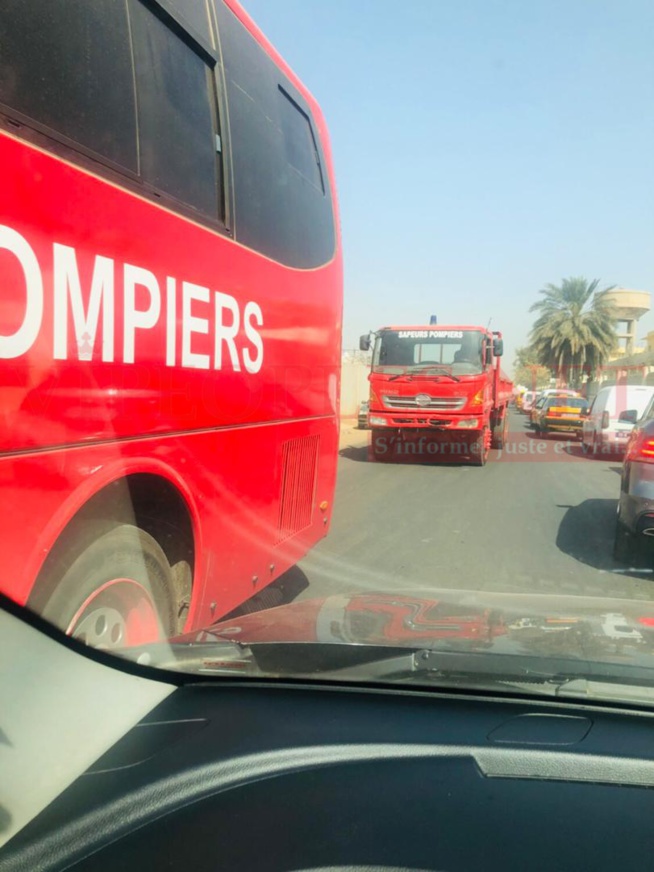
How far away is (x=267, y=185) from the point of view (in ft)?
15.6

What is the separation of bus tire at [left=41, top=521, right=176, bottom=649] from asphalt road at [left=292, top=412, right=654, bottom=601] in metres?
2.63

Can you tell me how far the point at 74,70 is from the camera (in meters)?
2.90

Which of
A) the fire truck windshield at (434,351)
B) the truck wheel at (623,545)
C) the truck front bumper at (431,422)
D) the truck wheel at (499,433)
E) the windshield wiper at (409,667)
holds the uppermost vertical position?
the fire truck windshield at (434,351)

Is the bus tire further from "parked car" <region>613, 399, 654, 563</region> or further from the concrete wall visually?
the concrete wall

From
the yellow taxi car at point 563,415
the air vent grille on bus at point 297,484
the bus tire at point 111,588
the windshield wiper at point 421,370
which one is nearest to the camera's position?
the bus tire at point 111,588

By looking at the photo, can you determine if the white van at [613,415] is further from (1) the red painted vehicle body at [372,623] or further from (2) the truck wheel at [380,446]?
(1) the red painted vehicle body at [372,623]

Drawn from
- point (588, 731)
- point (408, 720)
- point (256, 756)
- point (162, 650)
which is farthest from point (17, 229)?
point (588, 731)

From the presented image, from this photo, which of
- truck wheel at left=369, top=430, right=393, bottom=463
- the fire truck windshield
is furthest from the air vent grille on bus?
truck wheel at left=369, top=430, right=393, bottom=463

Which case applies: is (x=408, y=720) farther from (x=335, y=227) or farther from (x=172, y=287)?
(x=335, y=227)

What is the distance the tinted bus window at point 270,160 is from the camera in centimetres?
433

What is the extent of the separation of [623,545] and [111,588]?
5.51m

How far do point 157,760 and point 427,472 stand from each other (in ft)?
44.0

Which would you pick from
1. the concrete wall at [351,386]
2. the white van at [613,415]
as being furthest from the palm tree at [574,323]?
the white van at [613,415]

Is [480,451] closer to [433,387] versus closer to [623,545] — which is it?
[433,387]
